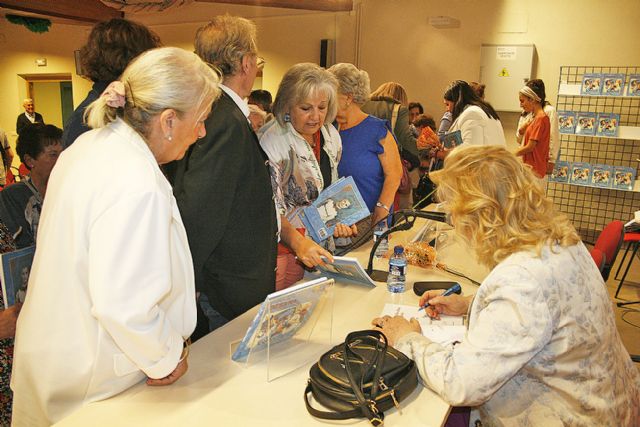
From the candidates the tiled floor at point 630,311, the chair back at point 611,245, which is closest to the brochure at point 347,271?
the chair back at point 611,245

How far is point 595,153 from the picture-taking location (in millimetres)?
6516

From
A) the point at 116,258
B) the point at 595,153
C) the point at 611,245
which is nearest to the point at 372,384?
the point at 116,258

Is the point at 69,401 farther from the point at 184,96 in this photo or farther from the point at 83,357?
the point at 184,96

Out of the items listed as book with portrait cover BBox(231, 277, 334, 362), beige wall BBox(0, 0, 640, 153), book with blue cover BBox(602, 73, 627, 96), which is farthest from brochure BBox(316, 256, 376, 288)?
beige wall BBox(0, 0, 640, 153)

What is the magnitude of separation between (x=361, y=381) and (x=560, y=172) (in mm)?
5858

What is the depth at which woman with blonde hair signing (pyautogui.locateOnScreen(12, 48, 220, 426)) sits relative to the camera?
1178mm

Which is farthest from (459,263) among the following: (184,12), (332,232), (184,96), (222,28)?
(184,12)

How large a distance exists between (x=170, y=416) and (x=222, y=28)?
137 centimetres

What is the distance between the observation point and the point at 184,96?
4.42ft

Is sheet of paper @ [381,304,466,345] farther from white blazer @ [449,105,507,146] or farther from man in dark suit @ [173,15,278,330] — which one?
white blazer @ [449,105,507,146]

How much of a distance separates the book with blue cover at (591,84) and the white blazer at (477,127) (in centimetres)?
188

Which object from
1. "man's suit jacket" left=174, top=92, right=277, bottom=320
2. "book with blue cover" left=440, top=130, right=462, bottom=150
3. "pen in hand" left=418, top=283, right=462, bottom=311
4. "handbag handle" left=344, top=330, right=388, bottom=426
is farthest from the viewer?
"book with blue cover" left=440, top=130, right=462, bottom=150

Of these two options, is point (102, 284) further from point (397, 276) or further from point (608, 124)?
point (608, 124)

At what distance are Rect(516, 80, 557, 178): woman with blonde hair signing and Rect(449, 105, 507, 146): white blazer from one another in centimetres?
105
